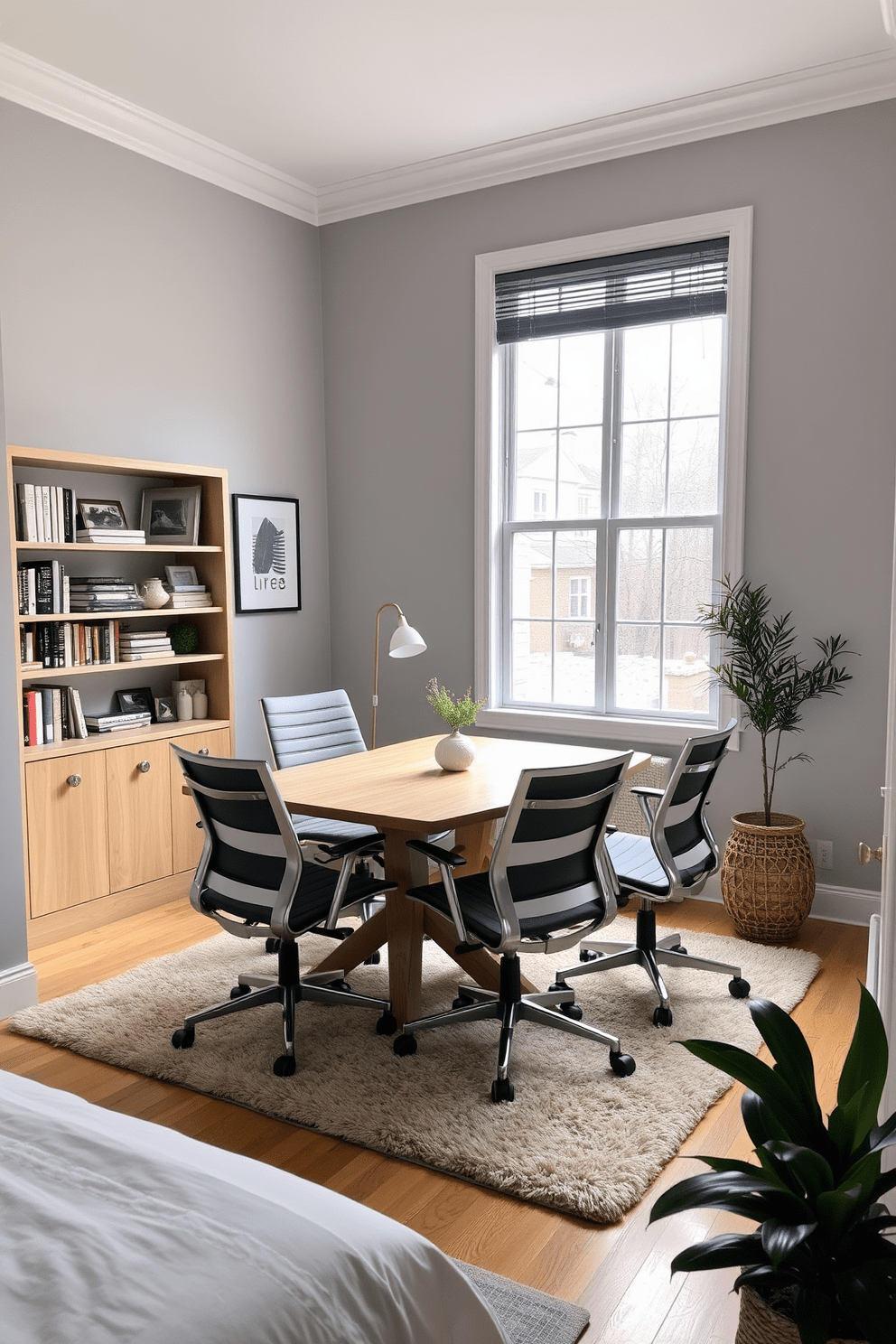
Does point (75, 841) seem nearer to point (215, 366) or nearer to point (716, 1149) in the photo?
point (215, 366)

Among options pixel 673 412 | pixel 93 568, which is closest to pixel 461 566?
pixel 673 412

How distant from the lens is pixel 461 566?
516 centimetres

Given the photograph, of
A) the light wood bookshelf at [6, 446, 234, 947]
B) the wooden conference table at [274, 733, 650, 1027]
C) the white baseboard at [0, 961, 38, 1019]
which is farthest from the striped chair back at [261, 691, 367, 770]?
the white baseboard at [0, 961, 38, 1019]

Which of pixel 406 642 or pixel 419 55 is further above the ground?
pixel 419 55

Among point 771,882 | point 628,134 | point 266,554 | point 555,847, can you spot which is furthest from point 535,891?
point 628,134

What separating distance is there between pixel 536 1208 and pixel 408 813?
106cm

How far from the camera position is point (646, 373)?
466 cm

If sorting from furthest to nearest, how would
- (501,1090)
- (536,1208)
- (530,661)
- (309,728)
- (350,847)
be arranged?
(530,661), (309,728), (350,847), (501,1090), (536,1208)

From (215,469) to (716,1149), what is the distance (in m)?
3.39

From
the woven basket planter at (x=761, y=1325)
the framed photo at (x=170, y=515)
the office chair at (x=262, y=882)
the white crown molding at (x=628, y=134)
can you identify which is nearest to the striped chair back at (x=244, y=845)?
the office chair at (x=262, y=882)

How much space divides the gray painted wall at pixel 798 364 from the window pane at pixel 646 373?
0.44 metres

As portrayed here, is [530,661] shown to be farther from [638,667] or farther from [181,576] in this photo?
[181,576]

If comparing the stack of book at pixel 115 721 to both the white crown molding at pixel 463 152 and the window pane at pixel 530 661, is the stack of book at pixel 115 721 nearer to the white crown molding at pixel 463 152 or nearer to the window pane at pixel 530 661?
the window pane at pixel 530 661

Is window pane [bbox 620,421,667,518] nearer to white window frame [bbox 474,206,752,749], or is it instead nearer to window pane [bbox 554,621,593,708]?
white window frame [bbox 474,206,752,749]
